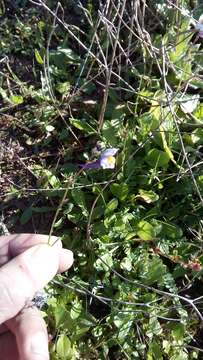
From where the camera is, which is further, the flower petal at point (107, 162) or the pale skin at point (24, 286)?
the flower petal at point (107, 162)

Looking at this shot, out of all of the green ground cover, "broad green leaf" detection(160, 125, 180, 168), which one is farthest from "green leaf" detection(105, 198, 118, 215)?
"broad green leaf" detection(160, 125, 180, 168)

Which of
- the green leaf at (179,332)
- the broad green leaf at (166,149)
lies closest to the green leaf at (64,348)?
the green leaf at (179,332)

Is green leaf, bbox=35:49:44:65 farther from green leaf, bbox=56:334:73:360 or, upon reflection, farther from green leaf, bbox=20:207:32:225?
green leaf, bbox=56:334:73:360

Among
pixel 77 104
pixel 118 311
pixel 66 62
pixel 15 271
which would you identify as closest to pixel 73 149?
pixel 77 104

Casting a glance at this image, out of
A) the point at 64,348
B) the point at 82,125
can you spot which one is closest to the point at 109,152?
the point at 82,125

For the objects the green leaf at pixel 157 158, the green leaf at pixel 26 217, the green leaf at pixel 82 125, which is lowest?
the green leaf at pixel 26 217

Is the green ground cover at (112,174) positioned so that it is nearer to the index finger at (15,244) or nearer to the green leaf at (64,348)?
the green leaf at (64,348)

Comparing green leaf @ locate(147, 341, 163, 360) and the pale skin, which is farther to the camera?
green leaf @ locate(147, 341, 163, 360)

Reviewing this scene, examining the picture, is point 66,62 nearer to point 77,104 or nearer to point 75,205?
point 77,104
